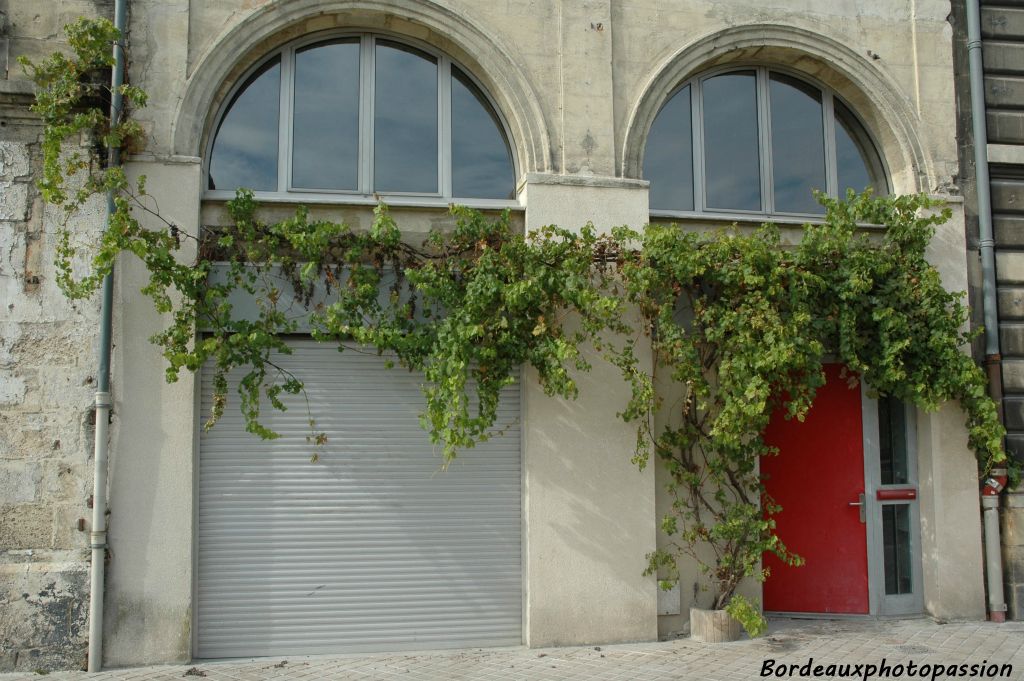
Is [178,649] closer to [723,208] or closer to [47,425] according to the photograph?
[47,425]

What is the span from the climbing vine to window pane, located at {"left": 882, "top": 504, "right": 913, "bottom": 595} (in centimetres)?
100

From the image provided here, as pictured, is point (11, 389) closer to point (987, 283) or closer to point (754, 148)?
point (754, 148)

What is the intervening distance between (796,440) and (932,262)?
1993 millimetres

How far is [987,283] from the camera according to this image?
7.25 meters

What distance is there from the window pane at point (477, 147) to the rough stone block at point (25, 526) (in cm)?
406

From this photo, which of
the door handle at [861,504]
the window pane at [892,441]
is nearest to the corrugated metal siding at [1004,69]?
the window pane at [892,441]

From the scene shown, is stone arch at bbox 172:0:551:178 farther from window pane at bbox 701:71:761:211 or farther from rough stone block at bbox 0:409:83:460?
rough stone block at bbox 0:409:83:460

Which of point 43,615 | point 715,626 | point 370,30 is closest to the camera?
point 43,615

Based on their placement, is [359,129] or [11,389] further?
[359,129]

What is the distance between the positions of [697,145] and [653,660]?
4.40m

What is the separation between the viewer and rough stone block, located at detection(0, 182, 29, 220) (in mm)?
5938

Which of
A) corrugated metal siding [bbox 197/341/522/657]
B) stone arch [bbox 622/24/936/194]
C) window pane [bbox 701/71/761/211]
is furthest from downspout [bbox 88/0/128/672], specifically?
window pane [bbox 701/71/761/211]

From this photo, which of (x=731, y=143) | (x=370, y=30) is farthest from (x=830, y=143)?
(x=370, y=30)

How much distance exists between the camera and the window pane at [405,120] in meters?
6.81
